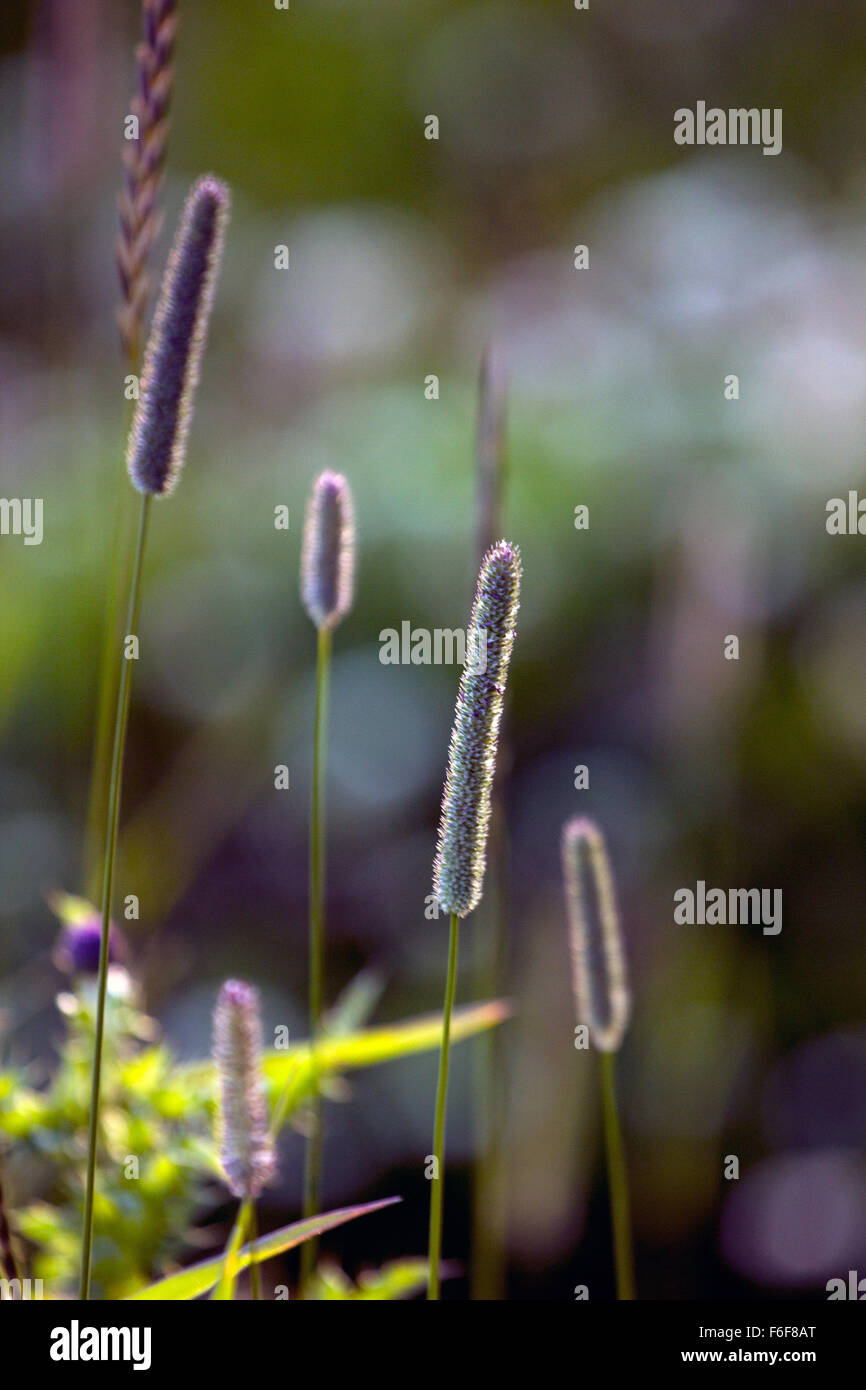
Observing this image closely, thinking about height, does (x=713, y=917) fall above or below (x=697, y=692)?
below

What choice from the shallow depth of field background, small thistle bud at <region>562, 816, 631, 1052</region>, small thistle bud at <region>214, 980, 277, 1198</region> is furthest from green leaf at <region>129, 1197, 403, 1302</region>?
the shallow depth of field background

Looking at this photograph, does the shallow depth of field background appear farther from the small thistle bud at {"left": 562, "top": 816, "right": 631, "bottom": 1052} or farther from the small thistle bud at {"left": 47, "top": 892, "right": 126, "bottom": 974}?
the small thistle bud at {"left": 562, "top": 816, "right": 631, "bottom": 1052}

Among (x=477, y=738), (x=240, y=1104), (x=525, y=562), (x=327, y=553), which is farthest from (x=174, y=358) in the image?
(x=525, y=562)

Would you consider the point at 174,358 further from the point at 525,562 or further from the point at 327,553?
the point at 525,562

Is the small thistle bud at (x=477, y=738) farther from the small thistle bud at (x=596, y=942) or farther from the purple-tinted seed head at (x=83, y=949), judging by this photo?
the purple-tinted seed head at (x=83, y=949)
